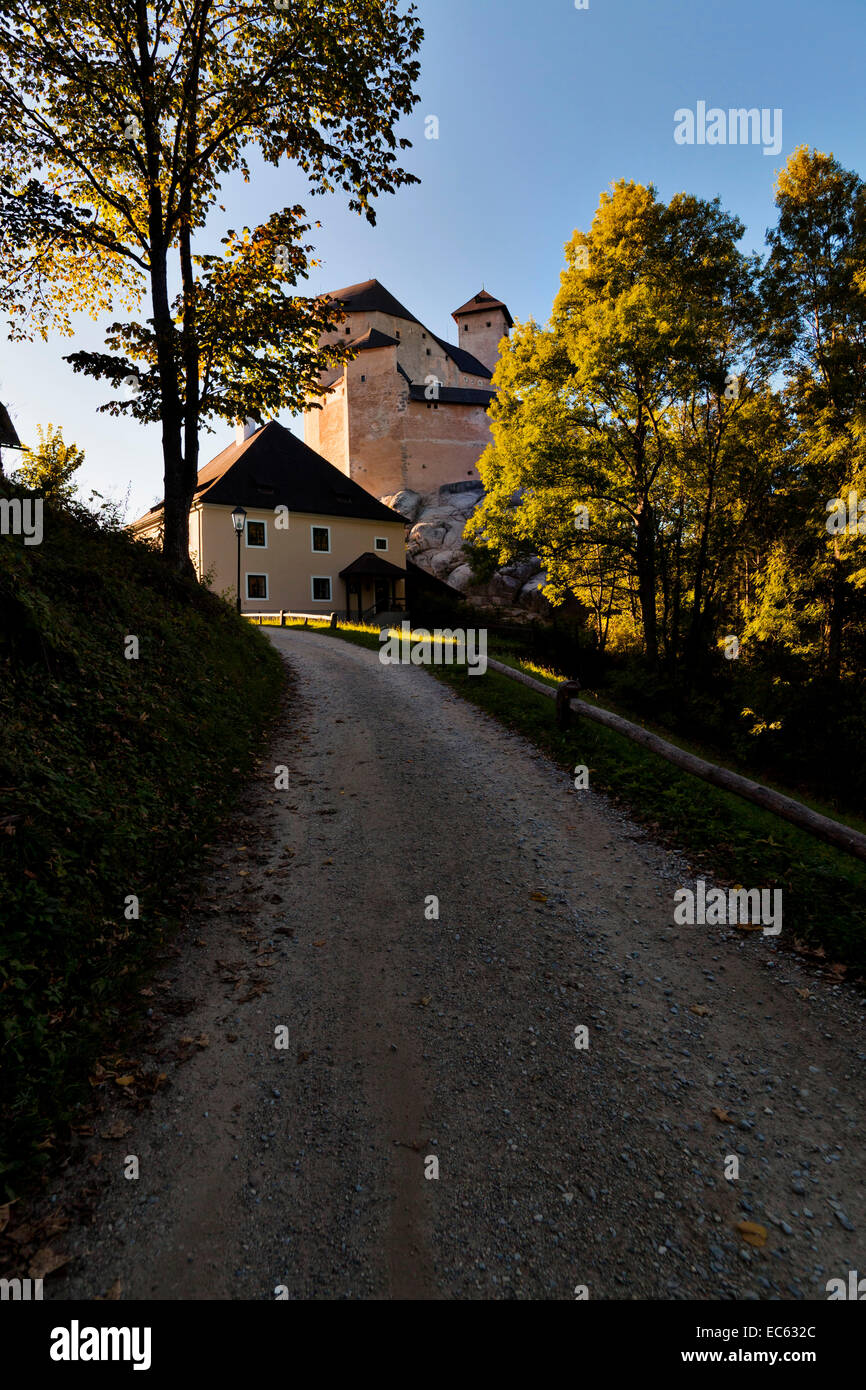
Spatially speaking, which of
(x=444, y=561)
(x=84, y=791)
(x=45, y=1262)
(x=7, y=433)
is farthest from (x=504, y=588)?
(x=45, y=1262)

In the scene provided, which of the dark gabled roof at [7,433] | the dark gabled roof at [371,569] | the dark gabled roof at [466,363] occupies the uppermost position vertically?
the dark gabled roof at [466,363]

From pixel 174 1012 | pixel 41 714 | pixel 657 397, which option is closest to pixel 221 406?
pixel 41 714

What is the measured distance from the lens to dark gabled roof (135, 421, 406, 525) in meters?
34.2

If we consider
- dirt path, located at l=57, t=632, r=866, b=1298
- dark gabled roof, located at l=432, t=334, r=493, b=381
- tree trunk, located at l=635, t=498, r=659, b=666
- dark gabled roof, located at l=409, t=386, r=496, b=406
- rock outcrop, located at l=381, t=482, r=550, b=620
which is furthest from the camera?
dark gabled roof, located at l=432, t=334, r=493, b=381

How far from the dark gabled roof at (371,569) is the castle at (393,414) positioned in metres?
19.4

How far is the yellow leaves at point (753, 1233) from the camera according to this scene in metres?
2.73

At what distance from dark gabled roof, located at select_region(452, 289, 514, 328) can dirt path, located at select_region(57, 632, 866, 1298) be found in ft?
271

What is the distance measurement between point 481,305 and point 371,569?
54366 mm

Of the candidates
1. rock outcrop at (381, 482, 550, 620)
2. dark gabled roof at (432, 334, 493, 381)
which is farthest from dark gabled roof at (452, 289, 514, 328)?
rock outcrop at (381, 482, 550, 620)

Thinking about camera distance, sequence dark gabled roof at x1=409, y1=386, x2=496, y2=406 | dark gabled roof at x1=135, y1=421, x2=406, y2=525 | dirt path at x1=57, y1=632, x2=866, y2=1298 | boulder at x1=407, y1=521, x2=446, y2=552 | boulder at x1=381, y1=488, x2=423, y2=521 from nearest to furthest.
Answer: dirt path at x1=57, y1=632, x2=866, y2=1298 < dark gabled roof at x1=135, y1=421, x2=406, y2=525 < boulder at x1=407, y1=521, x2=446, y2=552 < boulder at x1=381, y1=488, x2=423, y2=521 < dark gabled roof at x1=409, y1=386, x2=496, y2=406

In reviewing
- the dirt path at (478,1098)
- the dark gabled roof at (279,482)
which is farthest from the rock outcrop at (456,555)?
the dirt path at (478,1098)

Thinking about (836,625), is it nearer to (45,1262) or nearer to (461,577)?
(45,1262)

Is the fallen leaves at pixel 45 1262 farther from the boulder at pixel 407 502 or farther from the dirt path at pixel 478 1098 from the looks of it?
the boulder at pixel 407 502

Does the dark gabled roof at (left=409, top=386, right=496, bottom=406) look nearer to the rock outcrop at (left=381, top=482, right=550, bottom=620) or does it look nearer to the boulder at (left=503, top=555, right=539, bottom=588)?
the rock outcrop at (left=381, top=482, right=550, bottom=620)
